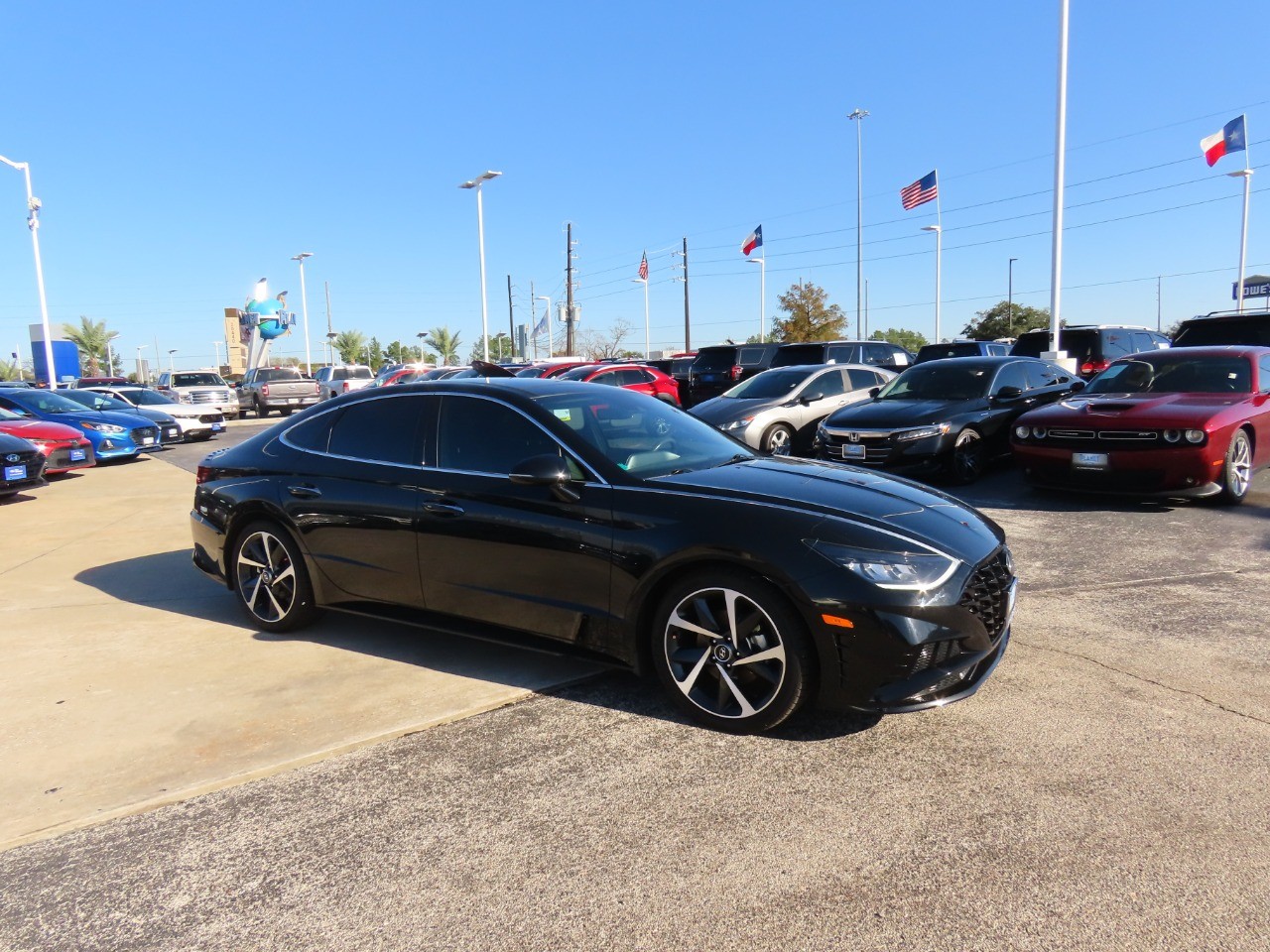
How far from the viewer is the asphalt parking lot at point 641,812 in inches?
99.3

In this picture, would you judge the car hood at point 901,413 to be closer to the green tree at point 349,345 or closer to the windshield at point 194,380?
the windshield at point 194,380

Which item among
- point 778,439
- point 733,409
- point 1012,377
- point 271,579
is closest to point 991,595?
point 271,579

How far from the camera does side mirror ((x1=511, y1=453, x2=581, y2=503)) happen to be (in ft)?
13.1

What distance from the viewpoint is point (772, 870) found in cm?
273

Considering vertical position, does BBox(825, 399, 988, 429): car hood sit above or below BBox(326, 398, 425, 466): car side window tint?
below

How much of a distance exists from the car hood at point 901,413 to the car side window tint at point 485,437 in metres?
6.27

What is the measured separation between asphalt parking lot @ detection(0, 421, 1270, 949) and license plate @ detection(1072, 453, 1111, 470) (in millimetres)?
3461

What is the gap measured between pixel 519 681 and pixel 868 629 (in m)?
1.85

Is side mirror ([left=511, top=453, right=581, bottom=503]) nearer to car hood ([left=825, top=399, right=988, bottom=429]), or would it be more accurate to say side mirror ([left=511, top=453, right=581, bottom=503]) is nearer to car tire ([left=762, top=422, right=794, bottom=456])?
car hood ([left=825, top=399, right=988, bottom=429])

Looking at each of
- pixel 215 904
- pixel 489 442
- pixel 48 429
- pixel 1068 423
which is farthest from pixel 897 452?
pixel 48 429

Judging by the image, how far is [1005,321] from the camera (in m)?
58.3

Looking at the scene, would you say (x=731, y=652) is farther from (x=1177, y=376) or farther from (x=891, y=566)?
(x=1177, y=376)

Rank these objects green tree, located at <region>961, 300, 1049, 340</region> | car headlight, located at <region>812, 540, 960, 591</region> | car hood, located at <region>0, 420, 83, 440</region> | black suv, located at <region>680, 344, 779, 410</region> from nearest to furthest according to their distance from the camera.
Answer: car headlight, located at <region>812, 540, 960, 591</region> → car hood, located at <region>0, 420, 83, 440</region> → black suv, located at <region>680, 344, 779, 410</region> → green tree, located at <region>961, 300, 1049, 340</region>

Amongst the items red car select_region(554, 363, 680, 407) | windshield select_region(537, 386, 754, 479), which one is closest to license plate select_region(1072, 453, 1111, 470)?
windshield select_region(537, 386, 754, 479)
